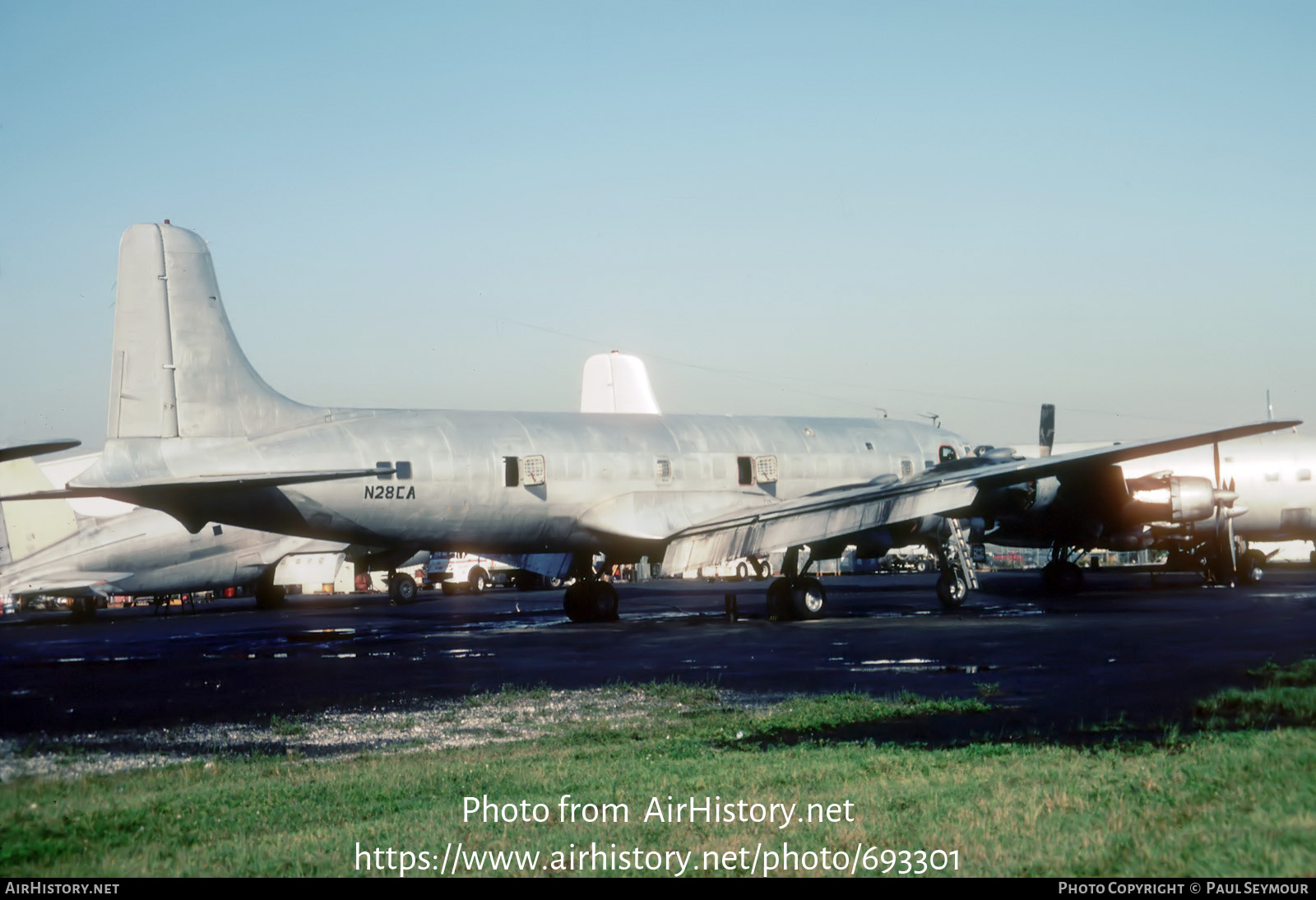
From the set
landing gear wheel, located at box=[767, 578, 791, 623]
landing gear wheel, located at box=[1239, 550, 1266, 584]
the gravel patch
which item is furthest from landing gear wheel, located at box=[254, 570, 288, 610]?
landing gear wheel, located at box=[1239, 550, 1266, 584]

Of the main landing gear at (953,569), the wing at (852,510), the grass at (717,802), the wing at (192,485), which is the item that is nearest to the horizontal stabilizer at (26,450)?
the grass at (717,802)

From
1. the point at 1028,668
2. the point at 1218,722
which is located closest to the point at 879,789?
A: the point at 1218,722

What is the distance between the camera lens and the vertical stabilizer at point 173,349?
22.4 metres

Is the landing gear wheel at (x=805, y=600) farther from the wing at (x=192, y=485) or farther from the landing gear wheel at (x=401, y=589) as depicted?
the landing gear wheel at (x=401, y=589)

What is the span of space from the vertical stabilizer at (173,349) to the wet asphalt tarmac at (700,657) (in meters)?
4.65

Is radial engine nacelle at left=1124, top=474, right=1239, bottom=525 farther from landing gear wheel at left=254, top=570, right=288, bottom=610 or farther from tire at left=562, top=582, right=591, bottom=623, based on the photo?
landing gear wheel at left=254, top=570, right=288, bottom=610

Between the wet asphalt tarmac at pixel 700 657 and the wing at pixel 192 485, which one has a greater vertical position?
the wing at pixel 192 485

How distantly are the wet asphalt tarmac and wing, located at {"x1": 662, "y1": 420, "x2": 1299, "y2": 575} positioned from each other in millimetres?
1816

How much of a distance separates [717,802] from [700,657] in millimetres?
10989

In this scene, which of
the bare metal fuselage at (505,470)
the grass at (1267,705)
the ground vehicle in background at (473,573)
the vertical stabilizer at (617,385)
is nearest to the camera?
the grass at (1267,705)

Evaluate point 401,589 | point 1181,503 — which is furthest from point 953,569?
point 401,589

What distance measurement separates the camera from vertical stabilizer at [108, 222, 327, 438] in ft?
73.4

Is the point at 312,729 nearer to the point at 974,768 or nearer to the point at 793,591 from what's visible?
the point at 974,768
